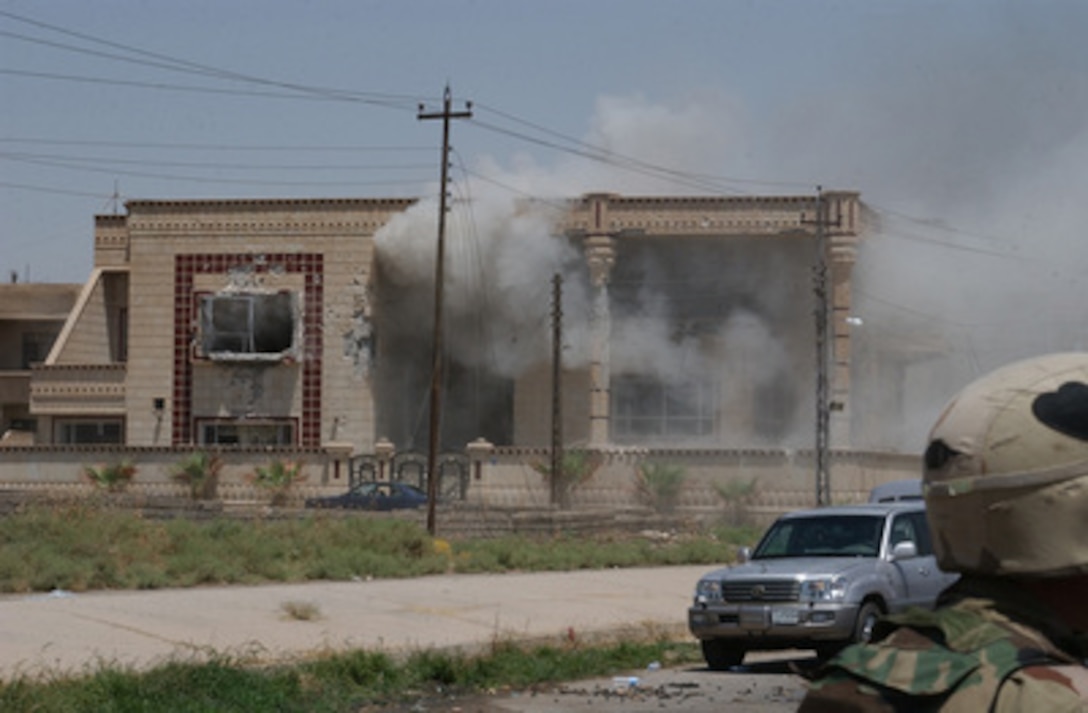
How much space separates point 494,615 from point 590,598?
2.98 metres

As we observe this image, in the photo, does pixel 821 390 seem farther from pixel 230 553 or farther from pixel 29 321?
pixel 29 321

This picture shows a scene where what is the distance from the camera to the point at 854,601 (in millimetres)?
16234

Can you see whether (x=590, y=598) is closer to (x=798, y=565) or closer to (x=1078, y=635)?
(x=798, y=565)

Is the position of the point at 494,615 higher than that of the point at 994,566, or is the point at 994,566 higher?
the point at 994,566

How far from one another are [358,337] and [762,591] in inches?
1619

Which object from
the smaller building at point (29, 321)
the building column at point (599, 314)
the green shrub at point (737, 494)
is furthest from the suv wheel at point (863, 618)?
the smaller building at point (29, 321)

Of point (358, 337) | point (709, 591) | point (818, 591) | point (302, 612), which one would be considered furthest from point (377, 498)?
point (818, 591)

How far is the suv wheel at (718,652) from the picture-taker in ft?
54.6

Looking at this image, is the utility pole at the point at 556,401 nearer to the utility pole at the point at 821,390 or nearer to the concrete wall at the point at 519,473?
the concrete wall at the point at 519,473

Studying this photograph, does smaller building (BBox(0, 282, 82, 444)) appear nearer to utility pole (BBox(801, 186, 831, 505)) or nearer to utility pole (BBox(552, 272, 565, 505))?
utility pole (BBox(552, 272, 565, 505))

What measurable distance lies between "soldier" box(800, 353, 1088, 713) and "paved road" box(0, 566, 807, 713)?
10.7 m

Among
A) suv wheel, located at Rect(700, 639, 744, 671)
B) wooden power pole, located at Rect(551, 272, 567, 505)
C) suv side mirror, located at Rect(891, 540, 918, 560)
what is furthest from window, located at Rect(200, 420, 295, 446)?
suv side mirror, located at Rect(891, 540, 918, 560)

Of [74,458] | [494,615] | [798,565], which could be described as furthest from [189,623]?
[74,458]

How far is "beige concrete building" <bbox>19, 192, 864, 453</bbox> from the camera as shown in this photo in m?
56.2
